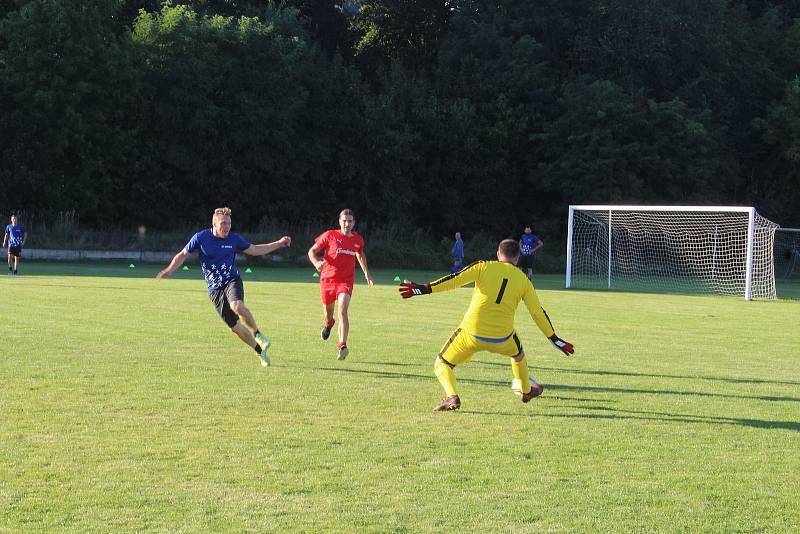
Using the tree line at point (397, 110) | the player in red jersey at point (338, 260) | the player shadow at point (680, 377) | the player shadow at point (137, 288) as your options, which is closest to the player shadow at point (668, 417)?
the player shadow at point (680, 377)

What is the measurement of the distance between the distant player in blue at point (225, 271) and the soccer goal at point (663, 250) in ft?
77.8

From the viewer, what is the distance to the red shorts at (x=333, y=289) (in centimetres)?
1360

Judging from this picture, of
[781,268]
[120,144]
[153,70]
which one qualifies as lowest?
[781,268]

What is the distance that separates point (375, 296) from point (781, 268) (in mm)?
31465

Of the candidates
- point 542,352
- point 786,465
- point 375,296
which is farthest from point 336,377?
point 375,296

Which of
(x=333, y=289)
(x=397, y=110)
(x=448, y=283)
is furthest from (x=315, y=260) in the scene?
(x=397, y=110)

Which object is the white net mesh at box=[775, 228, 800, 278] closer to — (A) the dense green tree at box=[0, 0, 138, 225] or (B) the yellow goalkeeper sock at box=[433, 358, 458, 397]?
(A) the dense green tree at box=[0, 0, 138, 225]

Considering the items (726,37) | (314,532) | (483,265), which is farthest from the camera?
(726,37)

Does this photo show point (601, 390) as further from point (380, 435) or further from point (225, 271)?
point (225, 271)

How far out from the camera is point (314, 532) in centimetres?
563

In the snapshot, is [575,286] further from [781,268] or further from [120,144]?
[120,144]

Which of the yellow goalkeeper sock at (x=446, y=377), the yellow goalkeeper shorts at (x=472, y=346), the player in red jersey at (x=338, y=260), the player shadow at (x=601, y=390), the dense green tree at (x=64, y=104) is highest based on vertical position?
the dense green tree at (x=64, y=104)

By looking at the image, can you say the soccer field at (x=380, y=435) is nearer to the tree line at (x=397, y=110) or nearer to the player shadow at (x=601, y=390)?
the player shadow at (x=601, y=390)

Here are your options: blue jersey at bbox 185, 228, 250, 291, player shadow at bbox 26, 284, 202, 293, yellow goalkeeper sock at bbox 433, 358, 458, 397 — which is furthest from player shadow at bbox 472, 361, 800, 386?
player shadow at bbox 26, 284, 202, 293
